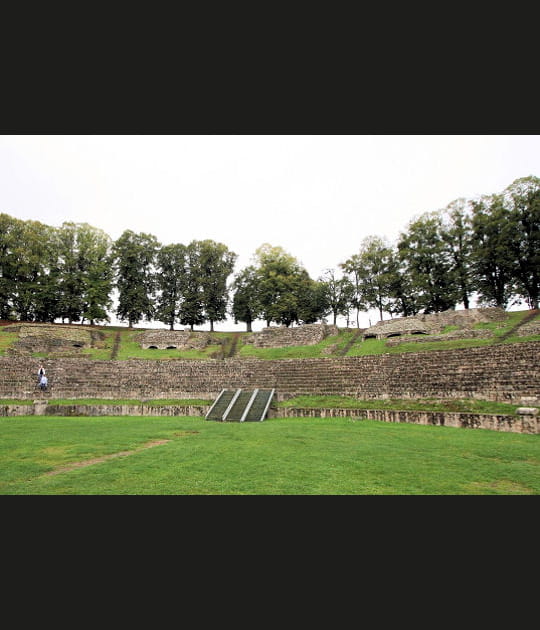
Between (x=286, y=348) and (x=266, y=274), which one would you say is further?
(x=266, y=274)

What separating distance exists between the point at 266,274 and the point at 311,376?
917 inches

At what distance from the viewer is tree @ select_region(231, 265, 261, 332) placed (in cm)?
4322

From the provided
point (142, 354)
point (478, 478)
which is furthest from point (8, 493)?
point (142, 354)

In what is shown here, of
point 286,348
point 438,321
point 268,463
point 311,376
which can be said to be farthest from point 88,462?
point 438,321

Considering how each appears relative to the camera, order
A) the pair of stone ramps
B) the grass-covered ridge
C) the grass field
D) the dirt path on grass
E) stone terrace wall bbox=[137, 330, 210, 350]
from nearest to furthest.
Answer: the grass field < the dirt path on grass < the pair of stone ramps < the grass-covered ridge < stone terrace wall bbox=[137, 330, 210, 350]

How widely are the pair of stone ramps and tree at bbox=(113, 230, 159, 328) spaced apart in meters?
24.8

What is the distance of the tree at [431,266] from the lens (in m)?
32.9

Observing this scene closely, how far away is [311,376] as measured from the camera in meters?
20.2

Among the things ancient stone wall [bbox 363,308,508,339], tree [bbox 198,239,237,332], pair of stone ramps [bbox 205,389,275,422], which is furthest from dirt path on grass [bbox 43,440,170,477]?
tree [bbox 198,239,237,332]

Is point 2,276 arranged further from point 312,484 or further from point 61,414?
point 312,484

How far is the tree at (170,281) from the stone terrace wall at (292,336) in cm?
1323

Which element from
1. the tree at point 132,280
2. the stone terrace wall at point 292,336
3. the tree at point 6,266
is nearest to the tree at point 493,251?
the stone terrace wall at point 292,336

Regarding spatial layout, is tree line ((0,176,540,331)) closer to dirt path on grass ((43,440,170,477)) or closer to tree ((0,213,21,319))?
tree ((0,213,21,319))

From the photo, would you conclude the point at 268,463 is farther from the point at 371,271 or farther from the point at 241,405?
the point at 371,271
